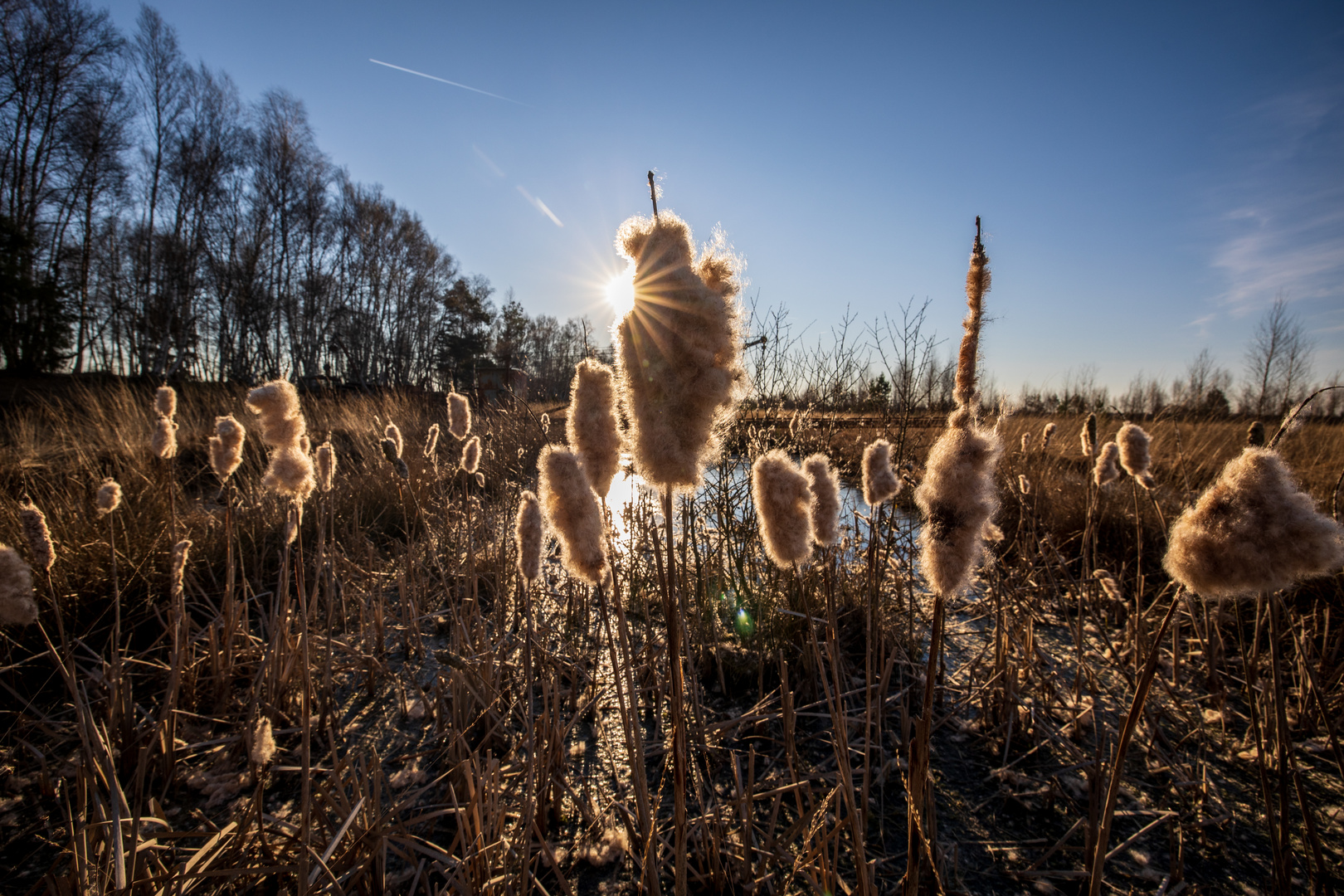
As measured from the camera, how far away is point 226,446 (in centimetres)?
198

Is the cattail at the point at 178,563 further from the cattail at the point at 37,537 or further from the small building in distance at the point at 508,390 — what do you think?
the small building in distance at the point at 508,390

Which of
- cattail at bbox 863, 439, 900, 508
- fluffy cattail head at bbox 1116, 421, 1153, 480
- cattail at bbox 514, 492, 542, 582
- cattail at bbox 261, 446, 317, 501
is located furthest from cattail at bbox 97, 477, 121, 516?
fluffy cattail head at bbox 1116, 421, 1153, 480

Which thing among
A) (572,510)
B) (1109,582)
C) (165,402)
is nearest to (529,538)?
(572,510)

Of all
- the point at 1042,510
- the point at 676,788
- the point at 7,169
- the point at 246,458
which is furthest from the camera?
the point at 7,169

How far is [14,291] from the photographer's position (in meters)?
13.9

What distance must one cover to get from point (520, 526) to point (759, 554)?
2.51m

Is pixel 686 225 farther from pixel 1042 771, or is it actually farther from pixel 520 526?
pixel 1042 771

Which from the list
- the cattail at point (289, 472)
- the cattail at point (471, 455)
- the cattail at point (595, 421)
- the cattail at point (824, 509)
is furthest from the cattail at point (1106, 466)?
the cattail at point (289, 472)

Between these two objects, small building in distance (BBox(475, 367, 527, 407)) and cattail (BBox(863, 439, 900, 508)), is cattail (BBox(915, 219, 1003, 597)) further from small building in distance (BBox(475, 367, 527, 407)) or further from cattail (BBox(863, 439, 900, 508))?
small building in distance (BBox(475, 367, 527, 407))

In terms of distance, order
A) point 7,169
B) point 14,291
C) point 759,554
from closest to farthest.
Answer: point 759,554
point 14,291
point 7,169

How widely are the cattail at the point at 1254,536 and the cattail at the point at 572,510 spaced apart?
1.04 meters

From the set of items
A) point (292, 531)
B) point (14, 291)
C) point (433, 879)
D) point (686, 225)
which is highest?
point (14, 291)

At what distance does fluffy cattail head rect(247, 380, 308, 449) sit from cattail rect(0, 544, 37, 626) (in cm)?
60

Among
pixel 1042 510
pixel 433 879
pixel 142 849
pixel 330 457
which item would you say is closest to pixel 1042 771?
pixel 433 879
